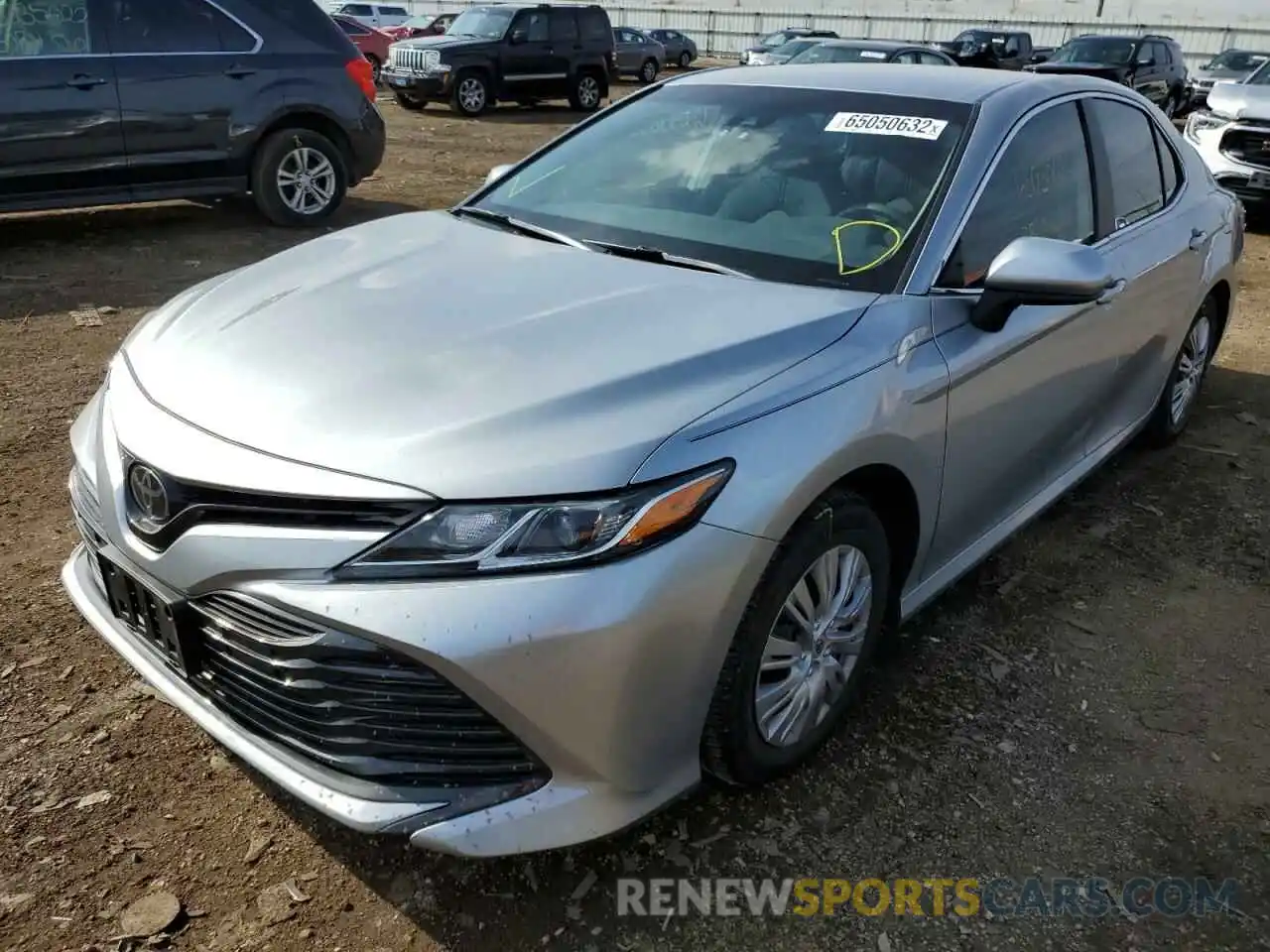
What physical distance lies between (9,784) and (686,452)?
5.88 ft

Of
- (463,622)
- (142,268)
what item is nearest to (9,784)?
(463,622)

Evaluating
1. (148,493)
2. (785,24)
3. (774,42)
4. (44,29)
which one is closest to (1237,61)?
(774,42)

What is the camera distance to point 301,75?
7785mm

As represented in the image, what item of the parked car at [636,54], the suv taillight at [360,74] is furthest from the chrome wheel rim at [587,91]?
the suv taillight at [360,74]

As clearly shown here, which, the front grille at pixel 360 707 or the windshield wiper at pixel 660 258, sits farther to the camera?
the windshield wiper at pixel 660 258

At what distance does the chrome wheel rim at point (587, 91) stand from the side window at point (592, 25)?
0.68 meters

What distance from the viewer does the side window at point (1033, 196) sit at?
2846mm

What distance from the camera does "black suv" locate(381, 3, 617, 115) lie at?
688 inches

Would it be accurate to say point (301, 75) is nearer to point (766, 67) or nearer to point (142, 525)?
point (766, 67)

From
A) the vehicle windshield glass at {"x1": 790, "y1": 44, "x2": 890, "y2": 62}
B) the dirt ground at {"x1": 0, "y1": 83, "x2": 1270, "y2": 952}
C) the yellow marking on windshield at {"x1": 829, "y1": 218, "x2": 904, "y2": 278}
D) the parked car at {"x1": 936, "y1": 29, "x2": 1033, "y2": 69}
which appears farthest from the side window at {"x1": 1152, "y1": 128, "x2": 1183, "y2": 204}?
the parked car at {"x1": 936, "y1": 29, "x2": 1033, "y2": 69}

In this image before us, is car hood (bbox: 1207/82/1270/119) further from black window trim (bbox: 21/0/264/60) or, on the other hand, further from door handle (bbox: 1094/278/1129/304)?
black window trim (bbox: 21/0/264/60)

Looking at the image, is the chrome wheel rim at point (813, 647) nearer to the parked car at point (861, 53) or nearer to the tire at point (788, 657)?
the tire at point (788, 657)

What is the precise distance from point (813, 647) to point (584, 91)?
61.3 feet

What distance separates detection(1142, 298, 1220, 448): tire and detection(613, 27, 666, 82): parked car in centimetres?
A: 2545
